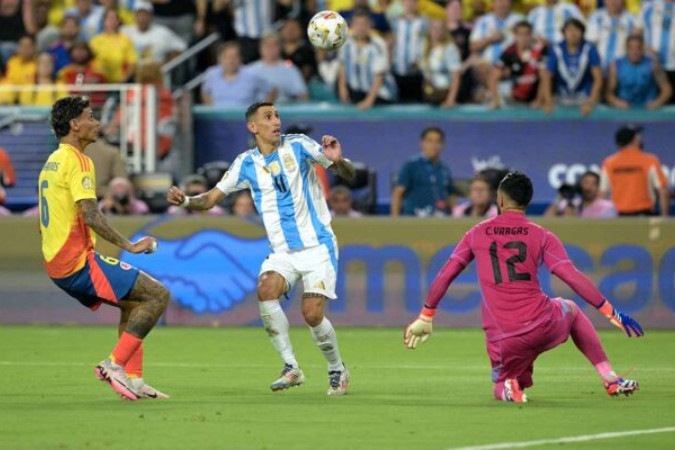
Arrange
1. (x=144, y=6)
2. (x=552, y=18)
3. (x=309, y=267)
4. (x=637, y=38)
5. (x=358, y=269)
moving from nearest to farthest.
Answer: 1. (x=309, y=267)
2. (x=358, y=269)
3. (x=637, y=38)
4. (x=552, y=18)
5. (x=144, y=6)

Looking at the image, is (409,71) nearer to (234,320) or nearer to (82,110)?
(234,320)

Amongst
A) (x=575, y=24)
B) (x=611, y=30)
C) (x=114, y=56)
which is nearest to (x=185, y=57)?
(x=114, y=56)

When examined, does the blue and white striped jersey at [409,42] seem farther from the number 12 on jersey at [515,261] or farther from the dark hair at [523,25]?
the number 12 on jersey at [515,261]

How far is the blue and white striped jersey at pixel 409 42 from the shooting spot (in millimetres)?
22531

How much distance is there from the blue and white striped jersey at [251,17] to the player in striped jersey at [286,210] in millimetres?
12339

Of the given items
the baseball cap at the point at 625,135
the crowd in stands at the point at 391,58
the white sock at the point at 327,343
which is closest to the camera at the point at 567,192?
the crowd in stands at the point at 391,58

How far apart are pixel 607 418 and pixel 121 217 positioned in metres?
9.80

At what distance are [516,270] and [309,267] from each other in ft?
6.10

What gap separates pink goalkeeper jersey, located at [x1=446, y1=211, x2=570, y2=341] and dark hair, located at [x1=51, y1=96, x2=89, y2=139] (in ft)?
9.90

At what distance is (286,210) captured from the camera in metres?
12.1

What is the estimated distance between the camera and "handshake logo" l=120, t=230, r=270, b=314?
18516 mm

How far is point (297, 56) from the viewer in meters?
23.3

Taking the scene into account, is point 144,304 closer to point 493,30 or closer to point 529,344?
point 529,344

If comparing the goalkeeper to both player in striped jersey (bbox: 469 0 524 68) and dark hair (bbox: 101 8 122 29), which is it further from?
dark hair (bbox: 101 8 122 29)
